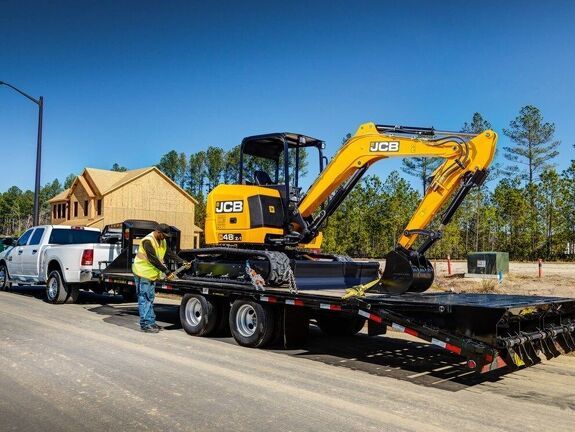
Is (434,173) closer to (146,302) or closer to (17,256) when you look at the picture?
(146,302)

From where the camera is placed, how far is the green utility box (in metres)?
26.6

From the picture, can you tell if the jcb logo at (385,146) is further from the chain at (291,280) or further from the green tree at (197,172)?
the green tree at (197,172)

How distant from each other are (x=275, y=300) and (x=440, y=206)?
3.06 m

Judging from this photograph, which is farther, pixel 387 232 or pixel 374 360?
pixel 387 232

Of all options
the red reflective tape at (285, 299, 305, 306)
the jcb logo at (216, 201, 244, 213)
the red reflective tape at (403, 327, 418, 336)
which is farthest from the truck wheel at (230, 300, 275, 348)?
the red reflective tape at (403, 327, 418, 336)

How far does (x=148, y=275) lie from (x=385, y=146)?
4.91 meters

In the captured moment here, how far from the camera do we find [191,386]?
6691 millimetres

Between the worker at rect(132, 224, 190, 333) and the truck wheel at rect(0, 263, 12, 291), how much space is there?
28.1ft

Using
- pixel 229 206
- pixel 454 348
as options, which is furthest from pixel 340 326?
pixel 454 348

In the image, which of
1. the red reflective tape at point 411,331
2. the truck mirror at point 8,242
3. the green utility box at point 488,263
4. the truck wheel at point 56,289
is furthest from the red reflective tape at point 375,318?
the green utility box at point 488,263

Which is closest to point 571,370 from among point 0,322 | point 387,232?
point 0,322

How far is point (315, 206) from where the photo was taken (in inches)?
435

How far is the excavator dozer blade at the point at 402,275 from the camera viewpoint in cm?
912

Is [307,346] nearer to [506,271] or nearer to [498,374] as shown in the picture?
[498,374]
